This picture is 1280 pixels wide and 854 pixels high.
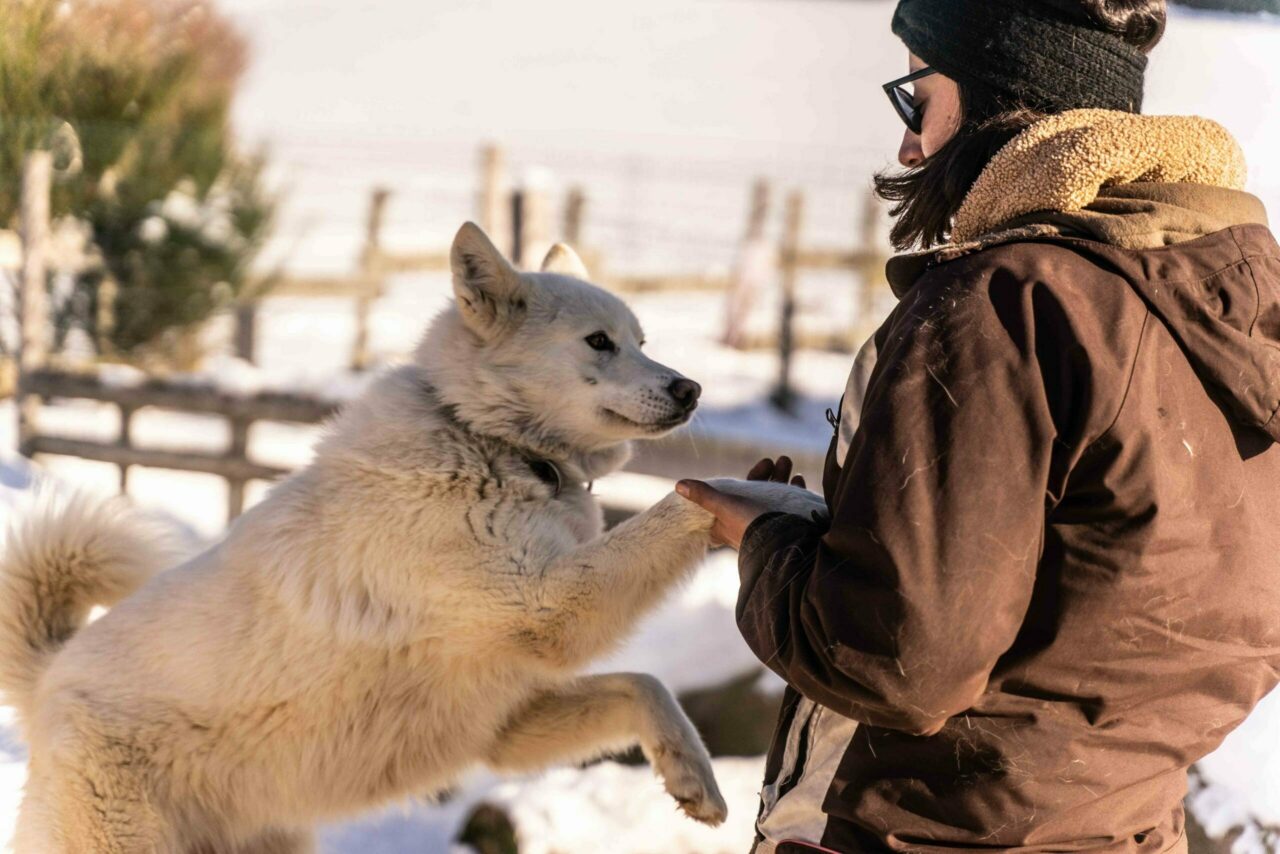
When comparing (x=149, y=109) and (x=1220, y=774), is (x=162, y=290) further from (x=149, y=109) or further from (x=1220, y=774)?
(x=1220, y=774)

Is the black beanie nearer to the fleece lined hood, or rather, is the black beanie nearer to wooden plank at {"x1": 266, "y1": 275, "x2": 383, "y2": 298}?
the fleece lined hood

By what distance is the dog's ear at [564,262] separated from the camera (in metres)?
3.85

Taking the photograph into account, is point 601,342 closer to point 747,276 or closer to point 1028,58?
point 1028,58

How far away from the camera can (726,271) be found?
1421cm

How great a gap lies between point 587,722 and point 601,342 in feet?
3.33

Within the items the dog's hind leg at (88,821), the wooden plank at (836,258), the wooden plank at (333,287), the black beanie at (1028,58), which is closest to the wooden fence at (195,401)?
the wooden plank at (333,287)

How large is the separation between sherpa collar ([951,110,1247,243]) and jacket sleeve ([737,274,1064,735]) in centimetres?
19

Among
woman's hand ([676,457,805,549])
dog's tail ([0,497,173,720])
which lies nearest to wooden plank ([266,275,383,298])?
dog's tail ([0,497,173,720])

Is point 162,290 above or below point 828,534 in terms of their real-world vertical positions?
below

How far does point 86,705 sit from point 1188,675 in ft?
7.92

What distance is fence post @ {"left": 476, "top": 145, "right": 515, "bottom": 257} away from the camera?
817 cm

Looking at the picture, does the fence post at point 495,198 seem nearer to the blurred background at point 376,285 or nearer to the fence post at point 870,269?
the blurred background at point 376,285

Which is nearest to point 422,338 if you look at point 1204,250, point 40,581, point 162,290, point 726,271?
point 40,581

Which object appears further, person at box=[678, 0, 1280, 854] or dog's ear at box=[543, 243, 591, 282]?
dog's ear at box=[543, 243, 591, 282]
